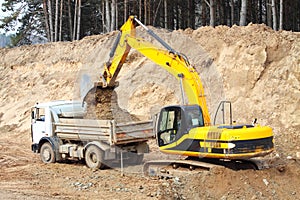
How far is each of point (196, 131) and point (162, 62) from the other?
2.26m

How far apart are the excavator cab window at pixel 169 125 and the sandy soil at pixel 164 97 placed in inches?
34.8

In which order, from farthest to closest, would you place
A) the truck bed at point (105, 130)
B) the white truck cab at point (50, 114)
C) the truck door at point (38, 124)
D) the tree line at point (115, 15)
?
the tree line at point (115, 15) < the truck door at point (38, 124) < the white truck cab at point (50, 114) < the truck bed at point (105, 130)

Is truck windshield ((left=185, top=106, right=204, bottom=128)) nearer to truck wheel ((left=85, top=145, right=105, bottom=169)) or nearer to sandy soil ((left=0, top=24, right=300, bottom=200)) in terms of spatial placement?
sandy soil ((left=0, top=24, right=300, bottom=200))

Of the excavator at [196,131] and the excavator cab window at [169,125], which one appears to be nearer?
the excavator at [196,131]

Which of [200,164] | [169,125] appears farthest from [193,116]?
[200,164]

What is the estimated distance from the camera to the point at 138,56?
2091cm

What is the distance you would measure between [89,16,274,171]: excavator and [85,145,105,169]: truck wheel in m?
2.19

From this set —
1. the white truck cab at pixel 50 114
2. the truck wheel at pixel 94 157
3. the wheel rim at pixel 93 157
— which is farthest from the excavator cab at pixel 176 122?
the white truck cab at pixel 50 114

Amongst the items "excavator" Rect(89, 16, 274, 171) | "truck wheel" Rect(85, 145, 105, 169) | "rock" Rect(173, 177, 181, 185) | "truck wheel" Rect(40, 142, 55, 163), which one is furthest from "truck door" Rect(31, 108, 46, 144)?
"rock" Rect(173, 177, 181, 185)

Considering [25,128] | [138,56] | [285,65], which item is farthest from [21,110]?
[285,65]

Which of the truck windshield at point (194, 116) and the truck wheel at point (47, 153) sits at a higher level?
the truck windshield at point (194, 116)

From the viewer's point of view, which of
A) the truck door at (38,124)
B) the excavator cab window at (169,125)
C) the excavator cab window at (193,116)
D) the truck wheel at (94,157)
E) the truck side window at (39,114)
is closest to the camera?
the excavator cab window at (193,116)

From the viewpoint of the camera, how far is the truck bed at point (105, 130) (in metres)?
11.5

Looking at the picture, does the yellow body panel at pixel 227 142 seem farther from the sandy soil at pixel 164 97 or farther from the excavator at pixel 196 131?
the sandy soil at pixel 164 97
